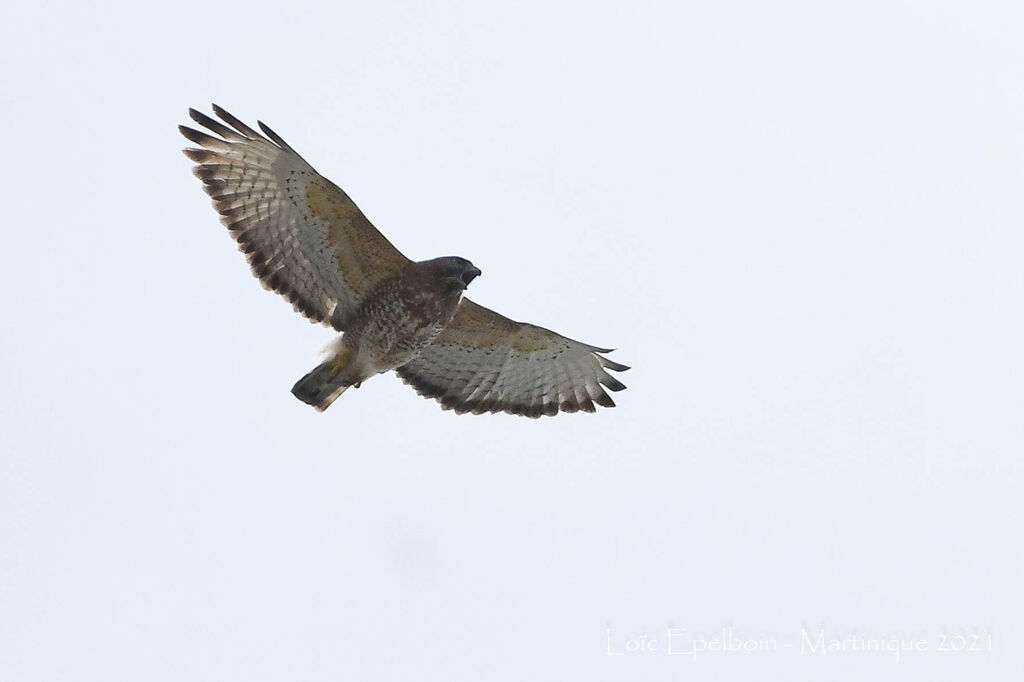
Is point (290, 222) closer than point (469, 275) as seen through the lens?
No

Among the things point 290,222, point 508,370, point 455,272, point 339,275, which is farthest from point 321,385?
point 508,370

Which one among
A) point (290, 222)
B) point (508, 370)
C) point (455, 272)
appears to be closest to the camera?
point (455, 272)

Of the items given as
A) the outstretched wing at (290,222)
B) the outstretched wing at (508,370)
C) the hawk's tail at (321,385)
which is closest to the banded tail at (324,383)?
the hawk's tail at (321,385)

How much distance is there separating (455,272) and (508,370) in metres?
1.87

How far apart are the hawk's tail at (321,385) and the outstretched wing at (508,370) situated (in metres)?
1.12

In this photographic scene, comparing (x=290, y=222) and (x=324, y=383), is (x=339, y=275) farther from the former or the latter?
(x=324, y=383)

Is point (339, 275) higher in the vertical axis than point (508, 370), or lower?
lower

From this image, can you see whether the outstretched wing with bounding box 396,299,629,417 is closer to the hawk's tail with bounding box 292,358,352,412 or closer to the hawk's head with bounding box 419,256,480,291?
the hawk's head with bounding box 419,256,480,291

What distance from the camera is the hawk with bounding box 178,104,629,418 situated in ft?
52.2

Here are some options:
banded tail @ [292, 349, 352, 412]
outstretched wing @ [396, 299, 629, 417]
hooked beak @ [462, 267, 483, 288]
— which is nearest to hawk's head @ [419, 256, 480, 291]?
hooked beak @ [462, 267, 483, 288]

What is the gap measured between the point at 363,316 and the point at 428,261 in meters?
0.79

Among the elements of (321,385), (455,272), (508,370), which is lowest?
(321,385)

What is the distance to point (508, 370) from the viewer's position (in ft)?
57.4

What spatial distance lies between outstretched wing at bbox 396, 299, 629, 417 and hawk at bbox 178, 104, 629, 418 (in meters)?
0.02
